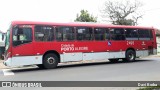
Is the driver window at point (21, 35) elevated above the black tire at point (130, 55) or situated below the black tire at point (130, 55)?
above

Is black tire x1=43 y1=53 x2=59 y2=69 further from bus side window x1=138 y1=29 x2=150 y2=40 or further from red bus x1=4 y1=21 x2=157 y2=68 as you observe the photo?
bus side window x1=138 y1=29 x2=150 y2=40

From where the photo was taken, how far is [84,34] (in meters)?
20.4

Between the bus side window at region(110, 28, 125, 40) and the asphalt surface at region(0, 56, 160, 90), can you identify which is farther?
the bus side window at region(110, 28, 125, 40)

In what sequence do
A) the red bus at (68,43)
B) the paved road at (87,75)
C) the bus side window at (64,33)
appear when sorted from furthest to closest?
the bus side window at (64,33) < the red bus at (68,43) < the paved road at (87,75)

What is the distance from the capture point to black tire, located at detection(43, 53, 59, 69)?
18.1 meters

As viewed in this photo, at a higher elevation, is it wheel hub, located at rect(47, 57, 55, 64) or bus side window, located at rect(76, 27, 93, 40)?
bus side window, located at rect(76, 27, 93, 40)

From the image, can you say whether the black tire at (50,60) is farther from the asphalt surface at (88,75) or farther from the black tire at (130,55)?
the black tire at (130,55)

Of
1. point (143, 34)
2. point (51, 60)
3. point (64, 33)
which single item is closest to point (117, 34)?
point (143, 34)

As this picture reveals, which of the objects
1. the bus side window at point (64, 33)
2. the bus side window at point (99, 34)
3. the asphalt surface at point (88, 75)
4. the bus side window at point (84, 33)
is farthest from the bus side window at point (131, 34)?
the asphalt surface at point (88, 75)

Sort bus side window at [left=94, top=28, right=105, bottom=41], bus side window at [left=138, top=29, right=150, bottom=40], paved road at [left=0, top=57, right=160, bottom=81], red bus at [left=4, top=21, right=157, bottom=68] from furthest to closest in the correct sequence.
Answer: bus side window at [left=138, top=29, right=150, bottom=40]
bus side window at [left=94, top=28, right=105, bottom=41]
red bus at [left=4, top=21, right=157, bottom=68]
paved road at [left=0, top=57, right=160, bottom=81]

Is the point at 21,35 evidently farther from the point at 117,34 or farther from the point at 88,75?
the point at 117,34

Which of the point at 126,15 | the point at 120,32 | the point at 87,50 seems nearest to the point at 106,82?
→ the point at 87,50

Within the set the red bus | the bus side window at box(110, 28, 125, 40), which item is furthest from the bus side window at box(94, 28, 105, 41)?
the bus side window at box(110, 28, 125, 40)

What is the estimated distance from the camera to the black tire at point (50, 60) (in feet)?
59.5
